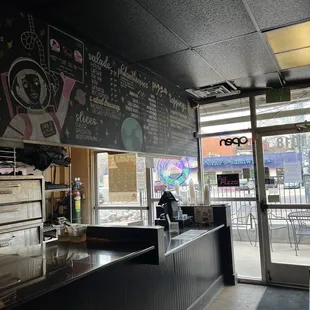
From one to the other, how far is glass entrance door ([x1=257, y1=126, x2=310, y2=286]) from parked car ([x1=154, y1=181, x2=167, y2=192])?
1.41 m

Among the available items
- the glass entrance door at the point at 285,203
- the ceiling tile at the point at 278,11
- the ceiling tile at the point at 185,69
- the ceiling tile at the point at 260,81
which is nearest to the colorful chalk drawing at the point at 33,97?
the ceiling tile at the point at 185,69

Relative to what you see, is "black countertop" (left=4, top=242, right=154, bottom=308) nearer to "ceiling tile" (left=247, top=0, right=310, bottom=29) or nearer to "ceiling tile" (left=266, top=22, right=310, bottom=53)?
"ceiling tile" (left=247, top=0, right=310, bottom=29)

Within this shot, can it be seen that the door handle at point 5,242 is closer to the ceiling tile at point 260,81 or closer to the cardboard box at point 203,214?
the cardboard box at point 203,214

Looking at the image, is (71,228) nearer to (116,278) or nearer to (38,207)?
(116,278)

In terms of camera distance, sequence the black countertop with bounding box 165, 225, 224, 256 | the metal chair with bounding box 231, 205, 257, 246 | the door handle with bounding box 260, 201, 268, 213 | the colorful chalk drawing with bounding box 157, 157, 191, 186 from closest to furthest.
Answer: the black countertop with bounding box 165, 225, 224, 256 < the door handle with bounding box 260, 201, 268, 213 < the metal chair with bounding box 231, 205, 257, 246 < the colorful chalk drawing with bounding box 157, 157, 191, 186

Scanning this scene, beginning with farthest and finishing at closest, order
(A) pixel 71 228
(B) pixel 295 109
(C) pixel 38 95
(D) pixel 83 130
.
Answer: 1. (B) pixel 295 109
2. (A) pixel 71 228
3. (D) pixel 83 130
4. (C) pixel 38 95

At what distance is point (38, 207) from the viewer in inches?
146

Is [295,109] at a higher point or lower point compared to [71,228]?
higher

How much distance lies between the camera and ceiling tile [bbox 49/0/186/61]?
1.98 metres

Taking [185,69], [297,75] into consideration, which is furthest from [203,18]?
[297,75]

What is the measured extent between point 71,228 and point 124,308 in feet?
2.64

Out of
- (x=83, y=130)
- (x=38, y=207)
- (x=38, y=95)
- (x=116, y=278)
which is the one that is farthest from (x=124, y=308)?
(x=38, y=207)

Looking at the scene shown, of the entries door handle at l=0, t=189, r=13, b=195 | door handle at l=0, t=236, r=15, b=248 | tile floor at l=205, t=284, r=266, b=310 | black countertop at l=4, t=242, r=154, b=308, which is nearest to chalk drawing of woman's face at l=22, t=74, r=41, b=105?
black countertop at l=4, t=242, r=154, b=308

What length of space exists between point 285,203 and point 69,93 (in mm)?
3125
